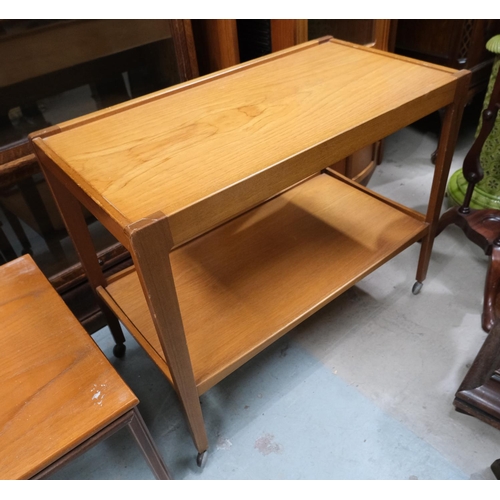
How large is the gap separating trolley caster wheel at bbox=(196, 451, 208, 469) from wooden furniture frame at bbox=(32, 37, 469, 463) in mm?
38

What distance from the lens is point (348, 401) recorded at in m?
1.08

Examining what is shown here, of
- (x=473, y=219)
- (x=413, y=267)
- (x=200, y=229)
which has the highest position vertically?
(x=200, y=229)

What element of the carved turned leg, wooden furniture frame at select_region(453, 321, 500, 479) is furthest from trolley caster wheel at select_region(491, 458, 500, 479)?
the carved turned leg

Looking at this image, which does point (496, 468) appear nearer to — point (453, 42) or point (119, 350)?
point (119, 350)

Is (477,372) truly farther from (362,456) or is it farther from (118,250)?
(118,250)

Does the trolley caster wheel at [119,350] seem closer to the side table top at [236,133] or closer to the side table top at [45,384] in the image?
the side table top at [45,384]

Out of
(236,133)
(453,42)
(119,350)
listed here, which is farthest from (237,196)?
(453,42)

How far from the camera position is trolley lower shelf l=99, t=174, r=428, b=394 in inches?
37.1

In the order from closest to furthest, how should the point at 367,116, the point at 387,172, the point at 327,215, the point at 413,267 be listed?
the point at 367,116
the point at 327,215
the point at 413,267
the point at 387,172

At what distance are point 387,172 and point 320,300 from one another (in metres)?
1.07

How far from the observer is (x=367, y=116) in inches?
32.3

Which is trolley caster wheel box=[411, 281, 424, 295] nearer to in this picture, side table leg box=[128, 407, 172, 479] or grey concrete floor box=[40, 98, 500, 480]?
grey concrete floor box=[40, 98, 500, 480]

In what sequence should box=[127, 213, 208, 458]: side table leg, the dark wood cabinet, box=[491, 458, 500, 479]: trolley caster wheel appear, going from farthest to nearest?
the dark wood cabinet, box=[491, 458, 500, 479]: trolley caster wheel, box=[127, 213, 208, 458]: side table leg
